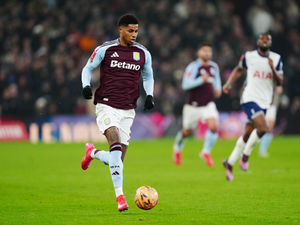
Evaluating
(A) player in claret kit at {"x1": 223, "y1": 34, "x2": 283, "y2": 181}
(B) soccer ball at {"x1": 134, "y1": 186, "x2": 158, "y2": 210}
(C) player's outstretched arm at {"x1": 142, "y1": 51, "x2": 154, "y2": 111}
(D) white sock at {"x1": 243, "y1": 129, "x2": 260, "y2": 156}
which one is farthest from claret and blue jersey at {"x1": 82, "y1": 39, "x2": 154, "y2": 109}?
(D) white sock at {"x1": 243, "y1": 129, "x2": 260, "y2": 156}

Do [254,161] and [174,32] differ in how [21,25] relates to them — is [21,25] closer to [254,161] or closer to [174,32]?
[174,32]

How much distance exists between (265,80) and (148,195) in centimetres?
499

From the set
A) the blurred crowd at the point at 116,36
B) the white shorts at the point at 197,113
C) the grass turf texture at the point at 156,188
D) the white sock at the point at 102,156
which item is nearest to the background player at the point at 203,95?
the white shorts at the point at 197,113

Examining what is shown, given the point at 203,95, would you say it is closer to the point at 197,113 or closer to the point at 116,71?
the point at 197,113

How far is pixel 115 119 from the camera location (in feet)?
28.5

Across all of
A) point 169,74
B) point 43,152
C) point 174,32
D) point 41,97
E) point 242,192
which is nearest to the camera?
point 242,192

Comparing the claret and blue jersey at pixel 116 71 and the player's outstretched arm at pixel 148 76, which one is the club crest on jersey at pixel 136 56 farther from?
the player's outstretched arm at pixel 148 76

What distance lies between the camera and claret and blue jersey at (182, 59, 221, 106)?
51.9 feet

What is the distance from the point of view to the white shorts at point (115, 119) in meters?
8.63

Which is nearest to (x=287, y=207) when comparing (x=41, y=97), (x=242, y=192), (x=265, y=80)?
(x=242, y=192)

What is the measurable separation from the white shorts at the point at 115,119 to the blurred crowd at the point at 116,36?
587 inches

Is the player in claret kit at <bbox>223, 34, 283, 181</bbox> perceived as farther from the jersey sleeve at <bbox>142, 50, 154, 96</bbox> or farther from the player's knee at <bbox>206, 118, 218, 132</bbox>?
the jersey sleeve at <bbox>142, 50, 154, 96</bbox>

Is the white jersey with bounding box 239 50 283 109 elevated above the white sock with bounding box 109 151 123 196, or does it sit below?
above

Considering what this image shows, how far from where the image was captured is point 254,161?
658 inches
